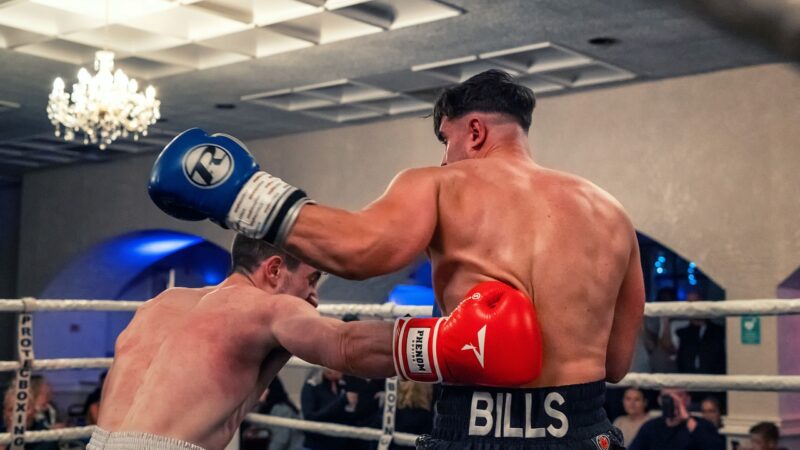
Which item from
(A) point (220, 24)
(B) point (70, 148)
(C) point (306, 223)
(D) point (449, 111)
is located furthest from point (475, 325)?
(B) point (70, 148)

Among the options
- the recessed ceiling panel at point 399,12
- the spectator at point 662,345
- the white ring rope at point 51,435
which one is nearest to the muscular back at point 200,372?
the white ring rope at point 51,435

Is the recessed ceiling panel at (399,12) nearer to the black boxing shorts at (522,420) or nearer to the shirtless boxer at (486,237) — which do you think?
the shirtless boxer at (486,237)

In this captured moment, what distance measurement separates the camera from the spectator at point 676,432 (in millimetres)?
3705

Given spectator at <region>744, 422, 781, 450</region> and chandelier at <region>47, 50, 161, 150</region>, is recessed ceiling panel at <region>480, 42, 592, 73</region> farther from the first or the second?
spectator at <region>744, 422, 781, 450</region>

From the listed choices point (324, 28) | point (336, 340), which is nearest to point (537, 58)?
point (324, 28)

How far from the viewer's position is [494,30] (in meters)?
4.71

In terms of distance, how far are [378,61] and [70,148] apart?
4.08 meters

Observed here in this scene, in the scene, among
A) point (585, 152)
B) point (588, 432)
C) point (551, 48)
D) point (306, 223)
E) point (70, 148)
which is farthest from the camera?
point (70, 148)

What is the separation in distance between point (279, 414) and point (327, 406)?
0.41 meters

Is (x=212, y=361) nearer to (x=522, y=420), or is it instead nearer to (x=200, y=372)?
(x=200, y=372)

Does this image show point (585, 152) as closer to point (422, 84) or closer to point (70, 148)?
point (422, 84)

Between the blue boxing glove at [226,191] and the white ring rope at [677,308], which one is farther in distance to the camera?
the white ring rope at [677,308]

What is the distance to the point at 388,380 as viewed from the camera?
119 inches

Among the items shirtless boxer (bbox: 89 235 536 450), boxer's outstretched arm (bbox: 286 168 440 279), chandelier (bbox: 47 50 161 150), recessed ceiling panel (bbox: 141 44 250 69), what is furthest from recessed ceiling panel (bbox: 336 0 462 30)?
boxer's outstretched arm (bbox: 286 168 440 279)
